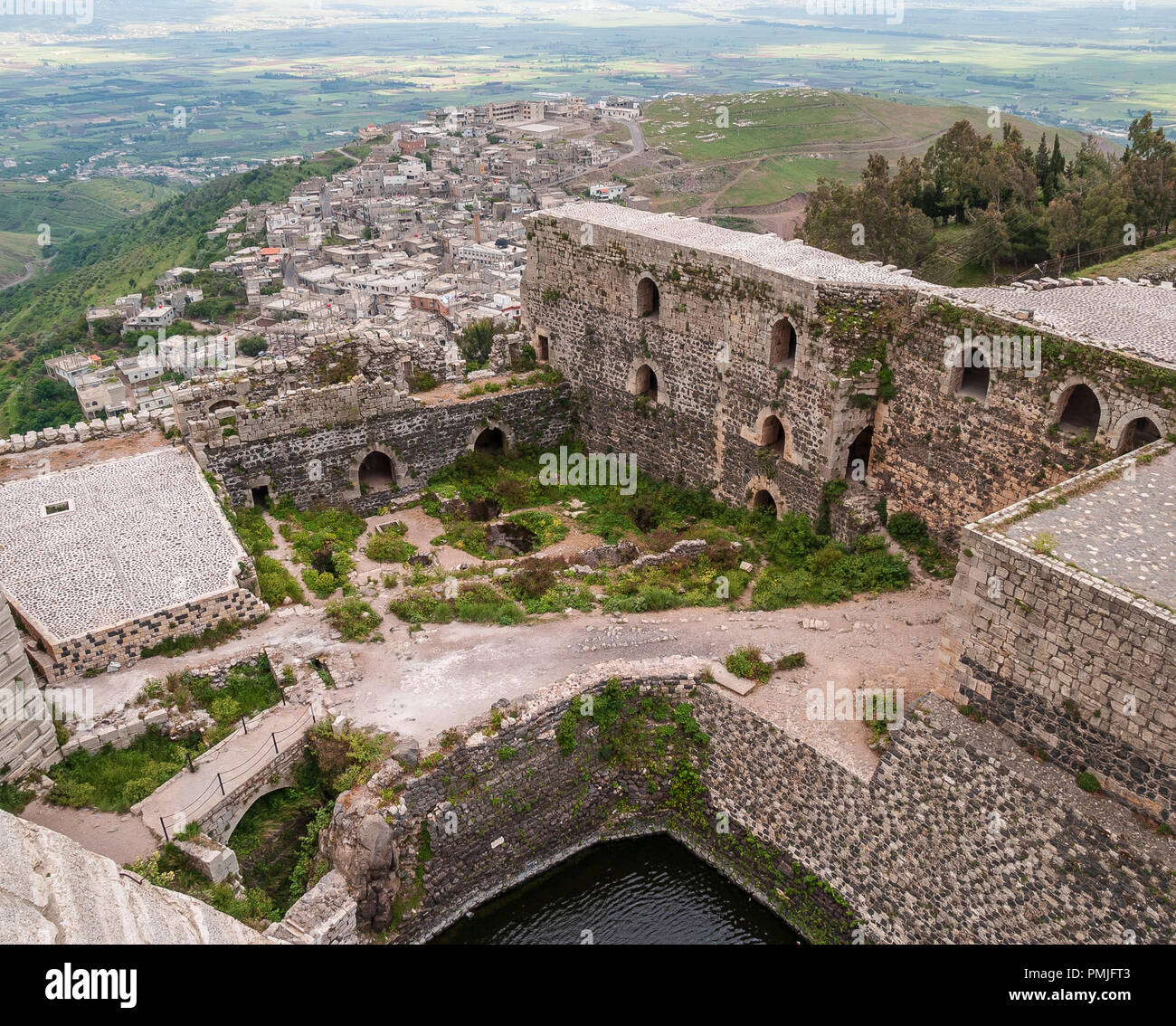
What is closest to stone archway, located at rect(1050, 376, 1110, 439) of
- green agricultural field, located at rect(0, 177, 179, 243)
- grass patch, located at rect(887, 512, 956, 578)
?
grass patch, located at rect(887, 512, 956, 578)

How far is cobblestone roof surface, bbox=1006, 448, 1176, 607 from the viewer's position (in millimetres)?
11148

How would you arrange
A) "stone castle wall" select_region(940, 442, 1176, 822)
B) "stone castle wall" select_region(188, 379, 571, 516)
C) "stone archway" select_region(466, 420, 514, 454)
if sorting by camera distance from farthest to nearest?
1. "stone archway" select_region(466, 420, 514, 454)
2. "stone castle wall" select_region(188, 379, 571, 516)
3. "stone castle wall" select_region(940, 442, 1176, 822)

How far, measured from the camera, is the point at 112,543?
18.4m

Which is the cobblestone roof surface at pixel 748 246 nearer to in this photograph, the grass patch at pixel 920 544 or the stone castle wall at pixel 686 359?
the stone castle wall at pixel 686 359

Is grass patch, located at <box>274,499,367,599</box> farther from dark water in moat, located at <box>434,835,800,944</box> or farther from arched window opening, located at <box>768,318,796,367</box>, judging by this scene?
arched window opening, located at <box>768,318,796,367</box>

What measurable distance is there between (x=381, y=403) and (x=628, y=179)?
113921 mm

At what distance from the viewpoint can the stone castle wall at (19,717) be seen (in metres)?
13.7

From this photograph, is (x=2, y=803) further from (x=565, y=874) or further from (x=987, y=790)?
(x=987, y=790)

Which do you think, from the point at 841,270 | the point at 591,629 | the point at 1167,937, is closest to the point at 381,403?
the point at 591,629

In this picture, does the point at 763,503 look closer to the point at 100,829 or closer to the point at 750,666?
the point at 750,666

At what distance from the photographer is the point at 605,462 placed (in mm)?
24328

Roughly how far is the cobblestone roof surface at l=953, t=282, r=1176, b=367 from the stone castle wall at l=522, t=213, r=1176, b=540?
0.43 meters

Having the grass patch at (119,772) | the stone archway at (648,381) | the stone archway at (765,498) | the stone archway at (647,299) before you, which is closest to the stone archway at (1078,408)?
the stone archway at (765,498)

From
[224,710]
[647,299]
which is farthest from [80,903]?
[647,299]
